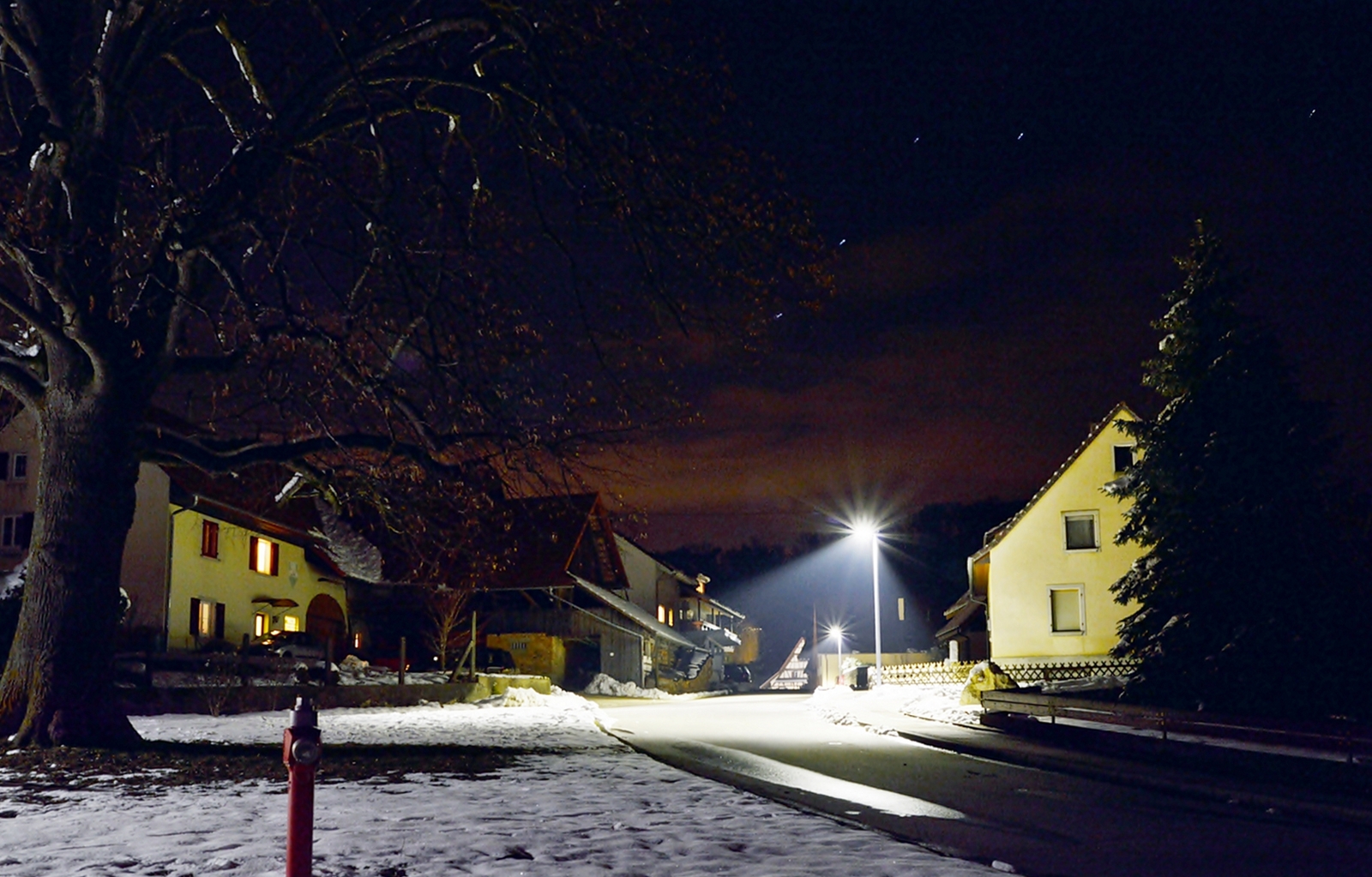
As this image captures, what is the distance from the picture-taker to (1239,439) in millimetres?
23297

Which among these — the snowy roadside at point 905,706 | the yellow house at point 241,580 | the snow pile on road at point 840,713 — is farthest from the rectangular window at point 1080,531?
the yellow house at point 241,580

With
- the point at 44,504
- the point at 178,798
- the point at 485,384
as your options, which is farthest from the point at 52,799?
the point at 485,384

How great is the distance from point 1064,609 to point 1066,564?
1575 millimetres

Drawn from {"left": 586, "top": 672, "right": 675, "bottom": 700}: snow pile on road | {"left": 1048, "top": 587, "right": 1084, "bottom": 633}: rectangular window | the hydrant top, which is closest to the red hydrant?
the hydrant top

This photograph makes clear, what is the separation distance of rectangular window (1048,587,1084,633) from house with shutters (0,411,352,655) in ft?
78.7

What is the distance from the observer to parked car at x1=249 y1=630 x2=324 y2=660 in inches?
1320

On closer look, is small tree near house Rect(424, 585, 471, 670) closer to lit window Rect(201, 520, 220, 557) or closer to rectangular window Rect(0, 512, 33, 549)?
lit window Rect(201, 520, 220, 557)

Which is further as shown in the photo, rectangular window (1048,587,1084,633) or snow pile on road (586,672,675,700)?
snow pile on road (586,672,675,700)

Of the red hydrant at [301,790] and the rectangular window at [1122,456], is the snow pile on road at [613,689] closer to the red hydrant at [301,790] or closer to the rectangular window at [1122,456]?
the rectangular window at [1122,456]

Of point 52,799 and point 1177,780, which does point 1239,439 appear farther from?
point 52,799

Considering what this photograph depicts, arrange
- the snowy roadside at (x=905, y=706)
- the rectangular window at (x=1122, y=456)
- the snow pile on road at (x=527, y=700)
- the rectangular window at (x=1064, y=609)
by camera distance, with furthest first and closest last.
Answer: the rectangular window at (x=1064, y=609) → the rectangular window at (x=1122, y=456) → the snow pile on road at (x=527, y=700) → the snowy roadside at (x=905, y=706)

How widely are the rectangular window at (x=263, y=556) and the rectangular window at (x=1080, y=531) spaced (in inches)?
1095

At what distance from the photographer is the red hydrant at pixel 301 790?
5.11m

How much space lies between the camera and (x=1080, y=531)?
135 ft
